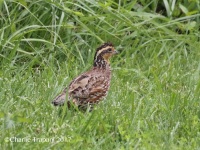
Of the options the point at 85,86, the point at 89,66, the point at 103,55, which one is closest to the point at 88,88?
the point at 85,86

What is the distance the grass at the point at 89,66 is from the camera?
5.87 metres

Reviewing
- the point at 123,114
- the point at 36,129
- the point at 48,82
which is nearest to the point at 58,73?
the point at 48,82

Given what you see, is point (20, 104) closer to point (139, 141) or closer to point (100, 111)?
point (100, 111)

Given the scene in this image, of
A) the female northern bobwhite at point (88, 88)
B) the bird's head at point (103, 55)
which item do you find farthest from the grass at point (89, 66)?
the bird's head at point (103, 55)

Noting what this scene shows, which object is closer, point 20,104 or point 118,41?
point 20,104

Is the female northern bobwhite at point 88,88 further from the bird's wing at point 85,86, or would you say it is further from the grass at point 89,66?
the grass at point 89,66

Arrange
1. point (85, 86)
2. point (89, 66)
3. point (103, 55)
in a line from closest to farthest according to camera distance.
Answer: point (85, 86) < point (103, 55) < point (89, 66)

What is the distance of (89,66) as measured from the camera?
841cm

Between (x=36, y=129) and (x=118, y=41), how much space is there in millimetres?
3410

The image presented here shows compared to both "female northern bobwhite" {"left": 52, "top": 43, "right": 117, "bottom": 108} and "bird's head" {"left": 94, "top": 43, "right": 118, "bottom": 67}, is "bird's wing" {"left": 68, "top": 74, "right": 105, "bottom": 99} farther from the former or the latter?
"bird's head" {"left": 94, "top": 43, "right": 118, "bottom": 67}

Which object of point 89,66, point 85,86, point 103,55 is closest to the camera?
point 85,86

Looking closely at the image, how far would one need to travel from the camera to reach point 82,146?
5.68 meters

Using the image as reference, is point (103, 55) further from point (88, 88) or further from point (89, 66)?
point (89, 66)

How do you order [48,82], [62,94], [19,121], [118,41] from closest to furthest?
1. [19,121]
2. [62,94]
3. [48,82]
4. [118,41]
